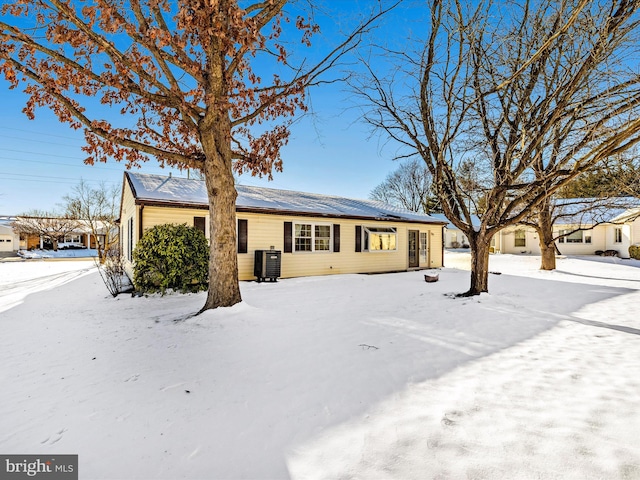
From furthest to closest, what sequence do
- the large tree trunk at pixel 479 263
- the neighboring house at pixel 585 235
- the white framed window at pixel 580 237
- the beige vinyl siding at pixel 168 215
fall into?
the white framed window at pixel 580 237 < the neighboring house at pixel 585 235 < the beige vinyl siding at pixel 168 215 < the large tree trunk at pixel 479 263

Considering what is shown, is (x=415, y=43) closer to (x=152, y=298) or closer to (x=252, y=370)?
(x=252, y=370)

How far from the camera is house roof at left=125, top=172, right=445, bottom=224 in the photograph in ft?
31.2

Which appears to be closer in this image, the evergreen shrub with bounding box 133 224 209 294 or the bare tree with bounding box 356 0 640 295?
the bare tree with bounding box 356 0 640 295

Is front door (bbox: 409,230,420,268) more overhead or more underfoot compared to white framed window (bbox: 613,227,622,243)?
more underfoot

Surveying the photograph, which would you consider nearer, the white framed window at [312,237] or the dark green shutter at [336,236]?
the white framed window at [312,237]

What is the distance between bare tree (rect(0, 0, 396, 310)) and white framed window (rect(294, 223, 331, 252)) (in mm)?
4785

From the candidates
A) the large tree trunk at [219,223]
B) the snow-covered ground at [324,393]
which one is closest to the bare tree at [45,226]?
the snow-covered ground at [324,393]

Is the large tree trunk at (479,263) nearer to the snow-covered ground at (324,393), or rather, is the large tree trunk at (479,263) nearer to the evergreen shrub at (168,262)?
the snow-covered ground at (324,393)

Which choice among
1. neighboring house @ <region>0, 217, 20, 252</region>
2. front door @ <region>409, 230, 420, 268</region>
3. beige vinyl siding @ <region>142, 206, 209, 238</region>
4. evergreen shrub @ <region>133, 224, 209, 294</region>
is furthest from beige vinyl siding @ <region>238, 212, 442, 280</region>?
neighboring house @ <region>0, 217, 20, 252</region>

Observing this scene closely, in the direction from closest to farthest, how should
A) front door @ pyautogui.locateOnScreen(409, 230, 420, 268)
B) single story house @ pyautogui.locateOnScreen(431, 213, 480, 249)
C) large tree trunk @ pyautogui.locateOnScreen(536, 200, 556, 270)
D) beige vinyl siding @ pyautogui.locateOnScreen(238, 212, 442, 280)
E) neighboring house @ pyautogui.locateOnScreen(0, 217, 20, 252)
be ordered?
beige vinyl siding @ pyautogui.locateOnScreen(238, 212, 442, 280), large tree trunk @ pyautogui.locateOnScreen(536, 200, 556, 270), front door @ pyautogui.locateOnScreen(409, 230, 420, 268), neighboring house @ pyautogui.locateOnScreen(0, 217, 20, 252), single story house @ pyautogui.locateOnScreen(431, 213, 480, 249)

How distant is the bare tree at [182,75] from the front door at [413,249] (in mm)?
10057

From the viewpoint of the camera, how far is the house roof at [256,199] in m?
9.52

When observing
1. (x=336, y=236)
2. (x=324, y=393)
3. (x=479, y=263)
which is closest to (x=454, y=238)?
(x=336, y=236)

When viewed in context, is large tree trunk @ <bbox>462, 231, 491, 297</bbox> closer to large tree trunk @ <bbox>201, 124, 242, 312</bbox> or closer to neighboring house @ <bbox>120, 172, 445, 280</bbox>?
neighboring house @ <bbox>120, 172, 445, 280</bbox>
